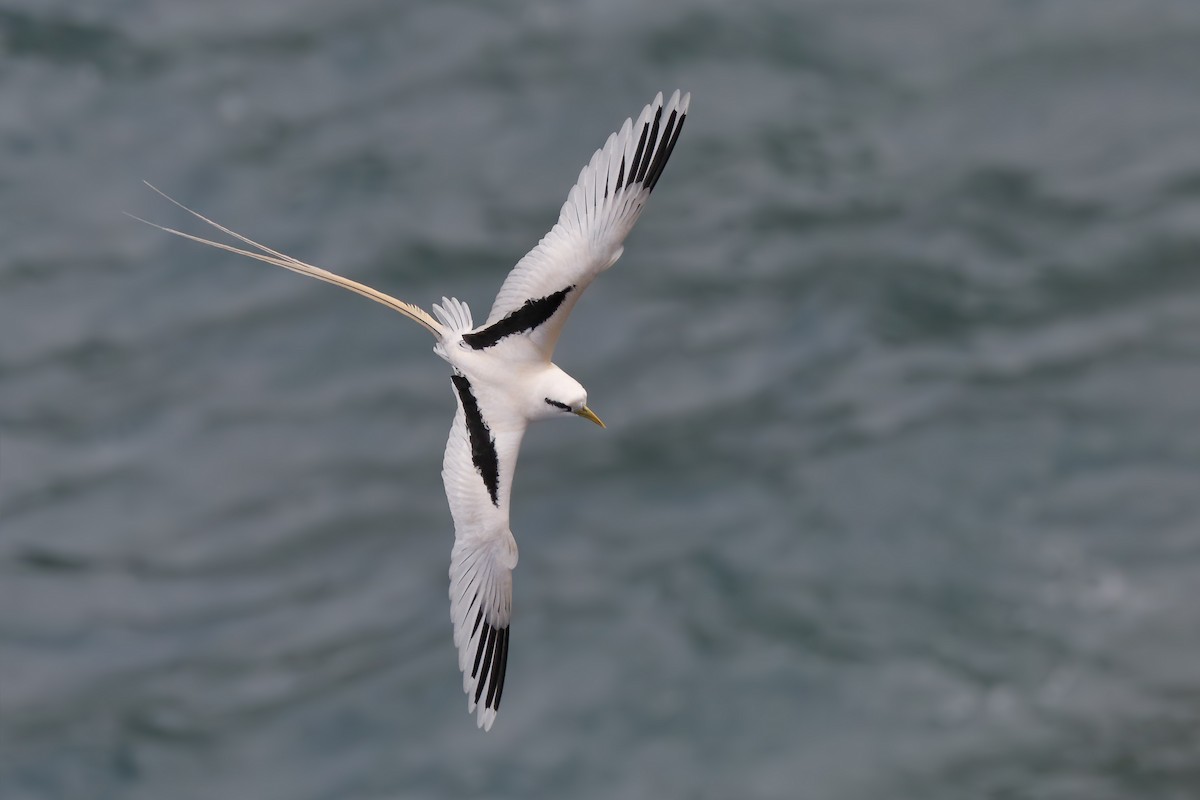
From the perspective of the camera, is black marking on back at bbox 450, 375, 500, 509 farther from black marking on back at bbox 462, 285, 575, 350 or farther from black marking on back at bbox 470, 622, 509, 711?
black marking on back at bbox 470, 622, 509, 711

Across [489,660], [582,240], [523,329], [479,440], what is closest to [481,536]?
[479,440]

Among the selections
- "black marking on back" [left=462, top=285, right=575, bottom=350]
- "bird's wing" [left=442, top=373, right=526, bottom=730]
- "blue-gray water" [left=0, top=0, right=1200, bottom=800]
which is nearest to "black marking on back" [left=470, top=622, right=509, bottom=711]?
"bird's wing" [left=442, top=373, right=526, bottom=730]

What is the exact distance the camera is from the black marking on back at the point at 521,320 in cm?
1186

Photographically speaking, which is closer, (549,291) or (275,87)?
(549,291)

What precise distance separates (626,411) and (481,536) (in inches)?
Answer: 671

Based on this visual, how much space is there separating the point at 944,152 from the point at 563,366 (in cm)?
858

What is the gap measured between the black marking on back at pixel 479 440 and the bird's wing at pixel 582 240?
0.37 meters

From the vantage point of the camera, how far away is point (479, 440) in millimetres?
12352

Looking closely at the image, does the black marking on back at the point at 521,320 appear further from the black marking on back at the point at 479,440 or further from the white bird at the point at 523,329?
the black marking on back at the point at 479,440

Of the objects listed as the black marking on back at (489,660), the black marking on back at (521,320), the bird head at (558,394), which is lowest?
the black marking on back at (489,660)

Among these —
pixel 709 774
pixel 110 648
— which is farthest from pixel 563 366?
pixel 110 648

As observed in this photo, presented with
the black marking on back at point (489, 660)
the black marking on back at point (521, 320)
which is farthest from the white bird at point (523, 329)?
the black marking on back at point (489, 660)

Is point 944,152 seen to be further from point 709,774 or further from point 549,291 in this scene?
point 549,291

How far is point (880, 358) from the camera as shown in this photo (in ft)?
97.7
